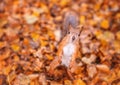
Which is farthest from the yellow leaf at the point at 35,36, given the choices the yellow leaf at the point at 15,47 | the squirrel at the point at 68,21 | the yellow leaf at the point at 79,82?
the yellow leaf at the point at 79,82

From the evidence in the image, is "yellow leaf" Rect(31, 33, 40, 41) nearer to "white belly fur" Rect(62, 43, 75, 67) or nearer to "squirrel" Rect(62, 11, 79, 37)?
"squirrel" Rect(62, 11, 79, 37)

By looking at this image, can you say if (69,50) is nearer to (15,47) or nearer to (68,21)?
(68,21)

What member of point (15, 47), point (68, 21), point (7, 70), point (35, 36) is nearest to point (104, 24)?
point (68, 21)

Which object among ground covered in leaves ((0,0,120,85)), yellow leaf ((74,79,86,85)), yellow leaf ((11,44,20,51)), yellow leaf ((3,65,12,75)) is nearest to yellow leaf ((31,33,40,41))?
ground covered in leaves ((0,0,120,85))

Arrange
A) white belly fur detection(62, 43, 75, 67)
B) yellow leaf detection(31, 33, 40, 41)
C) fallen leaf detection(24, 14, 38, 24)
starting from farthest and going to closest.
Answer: fallen leaf detection(24, 14, 38, 24)
yellow leaf detection(31, 33, 40, 41)
white belly fur detection(62, 43, 75, 67)

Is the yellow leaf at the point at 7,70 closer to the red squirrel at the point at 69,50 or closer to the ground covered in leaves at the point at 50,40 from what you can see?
the ground covered in leaves at the point at 50,40

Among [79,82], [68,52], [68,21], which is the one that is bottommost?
[79,82]

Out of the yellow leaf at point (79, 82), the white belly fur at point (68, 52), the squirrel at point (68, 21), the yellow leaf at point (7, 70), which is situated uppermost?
the squirrel at point (68, 21)

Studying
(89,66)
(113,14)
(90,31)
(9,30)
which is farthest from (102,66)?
(9,30)
